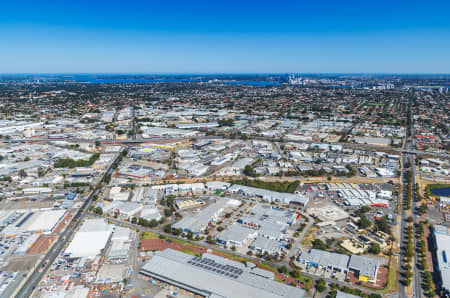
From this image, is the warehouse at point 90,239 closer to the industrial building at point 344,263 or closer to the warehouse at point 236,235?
the warehouse at point 236,235

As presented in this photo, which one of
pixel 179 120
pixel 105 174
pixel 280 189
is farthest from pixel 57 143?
pixel 280 189

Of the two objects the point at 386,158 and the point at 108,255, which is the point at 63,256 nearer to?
the point at 108,255

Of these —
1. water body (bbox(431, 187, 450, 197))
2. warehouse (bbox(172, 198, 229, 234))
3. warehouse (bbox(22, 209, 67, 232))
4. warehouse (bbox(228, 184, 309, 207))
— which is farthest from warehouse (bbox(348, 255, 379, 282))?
warehouse (bbox(22, 209, 67, 232))

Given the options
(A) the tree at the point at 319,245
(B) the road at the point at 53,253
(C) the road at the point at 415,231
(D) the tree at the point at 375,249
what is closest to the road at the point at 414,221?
(C) the road at the point at 415,231

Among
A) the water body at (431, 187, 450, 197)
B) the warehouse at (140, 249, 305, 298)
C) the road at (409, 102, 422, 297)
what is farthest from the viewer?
the water body at (431, 187, 450, 197)

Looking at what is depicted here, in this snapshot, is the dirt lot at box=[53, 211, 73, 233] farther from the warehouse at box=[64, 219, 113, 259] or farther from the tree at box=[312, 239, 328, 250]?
the tree at box=[312, 239, 328, 250]

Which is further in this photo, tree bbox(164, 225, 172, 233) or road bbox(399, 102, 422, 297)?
tree bbox(164, 225, 172, 233)

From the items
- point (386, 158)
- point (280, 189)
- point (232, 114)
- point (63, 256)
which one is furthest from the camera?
point (232, 114)
